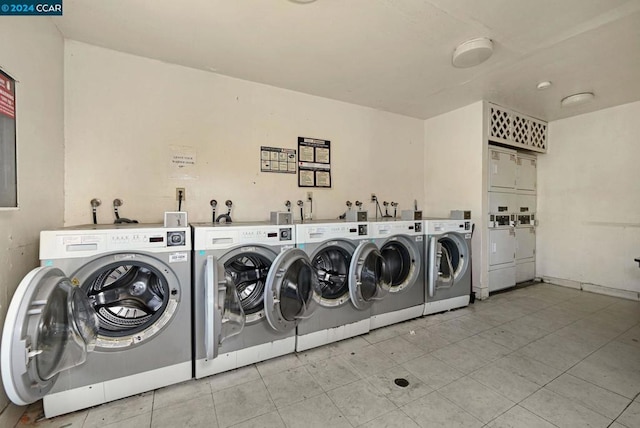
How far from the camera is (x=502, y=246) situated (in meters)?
3.94

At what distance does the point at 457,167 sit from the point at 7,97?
14.6 feet

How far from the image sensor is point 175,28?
2.10 m

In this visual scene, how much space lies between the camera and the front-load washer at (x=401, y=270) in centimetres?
274

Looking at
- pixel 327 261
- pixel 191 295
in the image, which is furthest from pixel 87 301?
pixel 327 261

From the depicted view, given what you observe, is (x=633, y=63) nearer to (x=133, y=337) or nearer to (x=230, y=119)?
(x=230, y=119)

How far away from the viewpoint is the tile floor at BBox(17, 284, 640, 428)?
158 cm

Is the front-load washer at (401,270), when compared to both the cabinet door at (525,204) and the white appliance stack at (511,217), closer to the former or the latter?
the white appliance stack at (511,217)

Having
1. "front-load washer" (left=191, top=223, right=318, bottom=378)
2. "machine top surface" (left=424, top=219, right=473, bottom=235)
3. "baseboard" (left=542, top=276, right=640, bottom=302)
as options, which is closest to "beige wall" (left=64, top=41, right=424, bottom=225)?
"front-load washer" (left=191, top=223, right=318, bottom=378)

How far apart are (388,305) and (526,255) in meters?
3.15

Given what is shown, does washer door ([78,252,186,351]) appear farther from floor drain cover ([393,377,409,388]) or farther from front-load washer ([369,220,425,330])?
front-load washer ([369,220,425,330])

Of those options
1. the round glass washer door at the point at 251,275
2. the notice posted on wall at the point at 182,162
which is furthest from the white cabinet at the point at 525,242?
the notice posted on wall at the point at 182,162

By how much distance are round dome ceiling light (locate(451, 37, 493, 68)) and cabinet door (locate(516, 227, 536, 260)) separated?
2.97m

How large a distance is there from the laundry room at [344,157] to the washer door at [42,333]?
1.35 feet

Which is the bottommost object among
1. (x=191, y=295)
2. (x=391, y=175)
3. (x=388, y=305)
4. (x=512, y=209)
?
(x=388, y=305)
